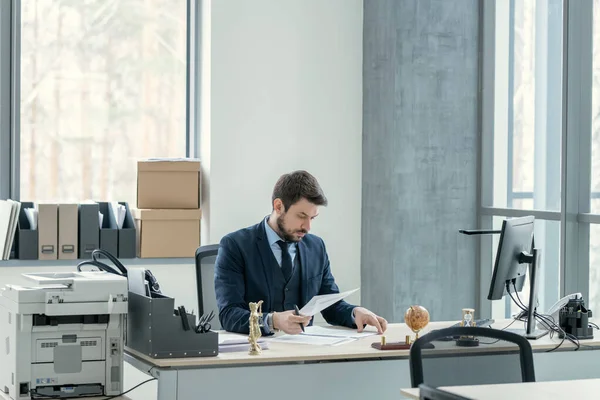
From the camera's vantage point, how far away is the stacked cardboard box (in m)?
5.21

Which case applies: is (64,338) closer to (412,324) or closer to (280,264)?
(280,264)

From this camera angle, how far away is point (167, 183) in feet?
17.2

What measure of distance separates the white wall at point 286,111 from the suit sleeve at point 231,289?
1575 mm

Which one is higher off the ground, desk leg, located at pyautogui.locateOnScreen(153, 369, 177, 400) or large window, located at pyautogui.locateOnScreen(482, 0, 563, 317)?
large window, located at pyautogui.locateOnScreen(482, 0, 563, 317)

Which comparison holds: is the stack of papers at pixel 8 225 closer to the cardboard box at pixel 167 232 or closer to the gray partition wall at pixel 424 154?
the cardboard box at pixel 167 232

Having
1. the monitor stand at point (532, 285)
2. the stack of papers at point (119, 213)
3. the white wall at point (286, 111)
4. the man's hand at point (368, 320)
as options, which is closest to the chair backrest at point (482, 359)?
the monitor stand at point (532, 285)

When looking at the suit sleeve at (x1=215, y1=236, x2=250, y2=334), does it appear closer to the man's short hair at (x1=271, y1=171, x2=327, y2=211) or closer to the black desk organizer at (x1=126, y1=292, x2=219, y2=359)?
the man's short hair at (x1=271, y1=171, x2=327, y2=211)

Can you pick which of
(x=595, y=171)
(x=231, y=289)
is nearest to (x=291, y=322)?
(x=231, y=289)

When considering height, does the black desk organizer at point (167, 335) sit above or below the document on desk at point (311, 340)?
above

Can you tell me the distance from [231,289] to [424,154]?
2048 mm

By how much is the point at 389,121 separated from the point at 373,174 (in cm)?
34

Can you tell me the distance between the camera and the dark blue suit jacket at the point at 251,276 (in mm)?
3619

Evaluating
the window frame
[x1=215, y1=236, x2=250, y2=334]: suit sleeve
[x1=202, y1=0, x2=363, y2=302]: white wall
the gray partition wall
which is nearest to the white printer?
[x1=215, y1=236, x2=250, y2=334]: suit sleeve

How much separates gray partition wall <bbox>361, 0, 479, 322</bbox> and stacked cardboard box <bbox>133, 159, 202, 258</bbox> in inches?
42.2
